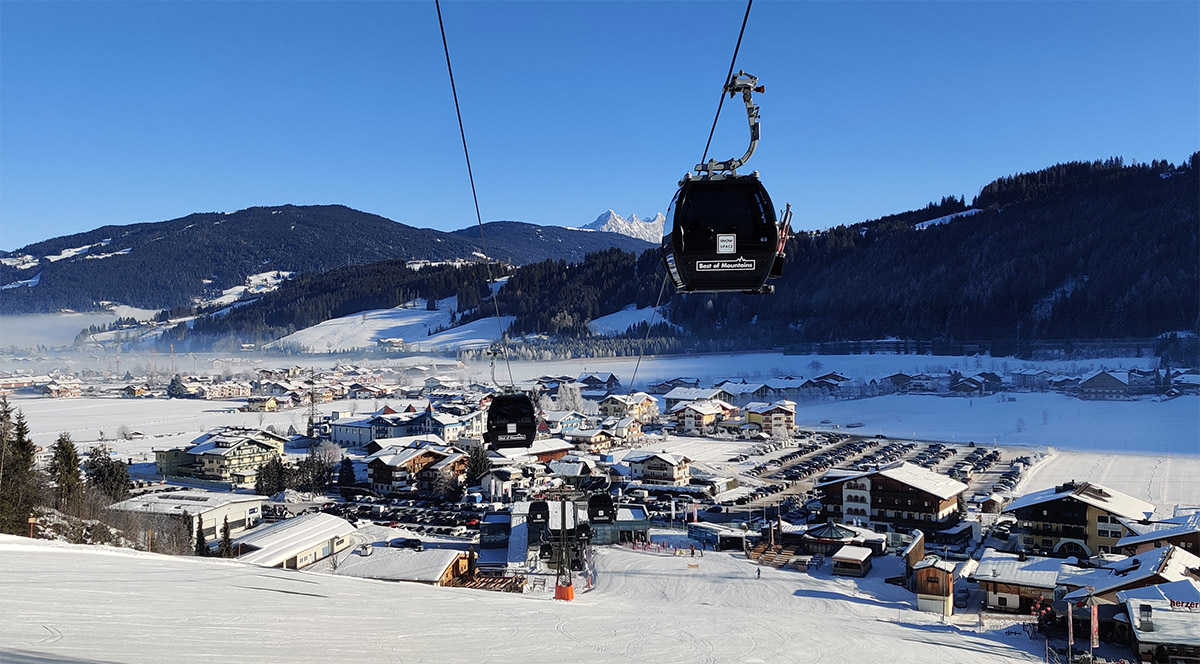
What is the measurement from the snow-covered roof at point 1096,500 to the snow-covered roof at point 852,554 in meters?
4.14

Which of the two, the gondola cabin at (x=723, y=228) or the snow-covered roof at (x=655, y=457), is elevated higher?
the gondola cabin at (x=723, y=228)

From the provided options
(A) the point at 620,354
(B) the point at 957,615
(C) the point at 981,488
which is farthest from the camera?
(A) the point at 620,354

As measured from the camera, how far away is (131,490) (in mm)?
18938

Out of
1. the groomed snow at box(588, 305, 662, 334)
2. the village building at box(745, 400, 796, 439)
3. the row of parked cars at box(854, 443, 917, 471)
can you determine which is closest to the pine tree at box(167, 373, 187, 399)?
the groomed snow at box(588, 305, 662, 334)

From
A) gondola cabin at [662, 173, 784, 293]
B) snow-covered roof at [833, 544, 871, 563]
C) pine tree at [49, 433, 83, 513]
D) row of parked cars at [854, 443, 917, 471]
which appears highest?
gondola cabin at [662, 173, 784, 293]

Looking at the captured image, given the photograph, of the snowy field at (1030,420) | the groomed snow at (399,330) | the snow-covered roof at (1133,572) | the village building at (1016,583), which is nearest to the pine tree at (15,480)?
the village building at (1016,583)

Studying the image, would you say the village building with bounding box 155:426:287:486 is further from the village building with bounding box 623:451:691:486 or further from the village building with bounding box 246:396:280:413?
the village building with bounding box 246:396:280:413

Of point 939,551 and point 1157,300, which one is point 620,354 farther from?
point 939,551

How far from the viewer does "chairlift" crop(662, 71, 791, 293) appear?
2969 millimetres

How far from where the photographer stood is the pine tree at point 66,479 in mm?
13477

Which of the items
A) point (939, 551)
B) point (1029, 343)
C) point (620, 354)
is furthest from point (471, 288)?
point (939, 551)

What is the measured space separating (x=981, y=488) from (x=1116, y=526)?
631 centimetres

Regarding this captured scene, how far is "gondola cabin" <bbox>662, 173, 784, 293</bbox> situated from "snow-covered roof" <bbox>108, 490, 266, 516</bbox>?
575 inches

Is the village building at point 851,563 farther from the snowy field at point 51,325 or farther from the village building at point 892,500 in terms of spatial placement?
the snowy field at point 51,325
